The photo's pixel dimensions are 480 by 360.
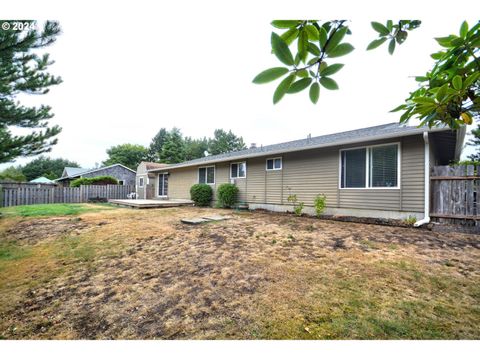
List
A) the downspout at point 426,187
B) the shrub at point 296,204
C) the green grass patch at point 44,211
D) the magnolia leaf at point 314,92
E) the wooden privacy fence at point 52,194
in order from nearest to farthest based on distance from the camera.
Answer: the magnolia leaf at point 314,92, the downspout at point 426,187, the shrub at point 296,204, the green grass patch at point 44,211, the wooden privacy fence at point 52,194

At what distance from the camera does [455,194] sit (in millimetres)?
5422

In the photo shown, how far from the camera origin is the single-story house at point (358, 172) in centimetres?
601

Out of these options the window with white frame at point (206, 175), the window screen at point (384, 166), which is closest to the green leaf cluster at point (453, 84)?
the window screen at point (384, 166)

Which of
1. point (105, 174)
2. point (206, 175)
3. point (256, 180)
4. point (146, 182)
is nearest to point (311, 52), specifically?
point (256, 180)

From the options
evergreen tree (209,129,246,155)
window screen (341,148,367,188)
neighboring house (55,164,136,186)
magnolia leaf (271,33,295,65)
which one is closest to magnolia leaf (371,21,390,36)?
magnolia leaf (271,33,295,65)

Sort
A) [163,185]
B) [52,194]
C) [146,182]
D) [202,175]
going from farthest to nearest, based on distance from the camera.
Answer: [146,182]
[163,185]
[52,194]
[202,175]

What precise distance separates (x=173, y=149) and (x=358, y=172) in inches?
1275

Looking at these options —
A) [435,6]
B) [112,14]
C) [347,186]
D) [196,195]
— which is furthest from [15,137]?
[347,186]

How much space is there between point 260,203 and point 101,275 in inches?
293

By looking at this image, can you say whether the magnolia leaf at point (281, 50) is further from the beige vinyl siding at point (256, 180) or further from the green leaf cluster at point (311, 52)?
the beige vinyl siding at point (256, 180)

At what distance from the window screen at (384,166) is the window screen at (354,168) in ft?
0.83

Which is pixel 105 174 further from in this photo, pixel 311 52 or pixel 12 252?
pixel 311 52

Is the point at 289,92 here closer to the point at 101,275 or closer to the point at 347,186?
the point at 101,275
